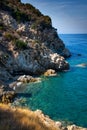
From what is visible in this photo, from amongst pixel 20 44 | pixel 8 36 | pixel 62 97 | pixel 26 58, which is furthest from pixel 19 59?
pixel 62 97

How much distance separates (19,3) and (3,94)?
54168 millimetres

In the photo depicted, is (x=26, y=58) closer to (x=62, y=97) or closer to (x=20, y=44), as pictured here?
(x=20, y=44)

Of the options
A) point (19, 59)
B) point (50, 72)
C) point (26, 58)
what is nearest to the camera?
point (50, 72)

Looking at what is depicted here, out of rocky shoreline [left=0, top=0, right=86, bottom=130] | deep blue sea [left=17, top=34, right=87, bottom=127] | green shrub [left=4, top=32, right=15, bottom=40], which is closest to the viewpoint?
deep blue sea [left=17, top=34, right=87, bottom=127]

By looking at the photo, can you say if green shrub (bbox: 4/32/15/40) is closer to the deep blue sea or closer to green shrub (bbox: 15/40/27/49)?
green shrub (bbox: 15/40/27/49)

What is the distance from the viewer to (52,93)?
37531 mm

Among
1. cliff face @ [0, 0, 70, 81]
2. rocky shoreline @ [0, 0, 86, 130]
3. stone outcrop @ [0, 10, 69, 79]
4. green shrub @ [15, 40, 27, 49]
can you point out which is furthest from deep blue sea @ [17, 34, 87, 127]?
green shrub @ [15, 40, 27, 49]

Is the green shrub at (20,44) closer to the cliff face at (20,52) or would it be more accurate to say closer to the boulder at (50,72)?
the cliff face at (20,52)

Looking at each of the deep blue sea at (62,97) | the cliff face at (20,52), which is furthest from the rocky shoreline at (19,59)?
the deep blue sea at (62,97)

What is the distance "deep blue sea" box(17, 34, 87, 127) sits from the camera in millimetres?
27900

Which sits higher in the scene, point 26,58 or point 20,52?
point 20,52

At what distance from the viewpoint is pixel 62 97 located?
35.5 m

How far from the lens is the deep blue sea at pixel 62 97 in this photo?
27.9 meters

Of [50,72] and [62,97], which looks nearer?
[62,97]
